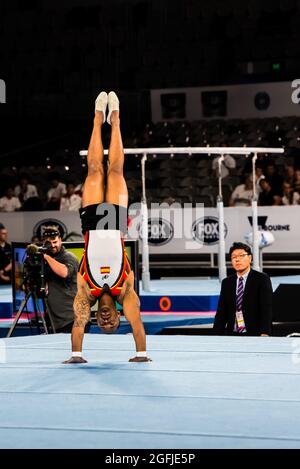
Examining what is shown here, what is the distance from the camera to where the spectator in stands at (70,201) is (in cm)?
1280

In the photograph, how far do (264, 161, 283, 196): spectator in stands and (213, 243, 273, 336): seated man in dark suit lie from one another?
610 cm

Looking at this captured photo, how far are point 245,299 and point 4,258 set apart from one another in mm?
5418

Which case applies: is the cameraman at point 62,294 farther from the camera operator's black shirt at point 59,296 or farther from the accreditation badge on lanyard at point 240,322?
the accreditation badge on lanyard at point 240,322

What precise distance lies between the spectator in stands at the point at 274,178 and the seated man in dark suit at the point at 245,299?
610 cm

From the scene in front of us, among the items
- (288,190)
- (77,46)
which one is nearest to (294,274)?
(288,190)

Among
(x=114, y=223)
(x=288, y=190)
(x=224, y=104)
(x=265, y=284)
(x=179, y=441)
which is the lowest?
(x=179, y=441)

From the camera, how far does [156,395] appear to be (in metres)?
4.14

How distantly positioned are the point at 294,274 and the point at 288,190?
1.41 metres

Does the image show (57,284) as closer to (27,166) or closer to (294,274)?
(294,274)

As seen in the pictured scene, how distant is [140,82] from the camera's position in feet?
60.0

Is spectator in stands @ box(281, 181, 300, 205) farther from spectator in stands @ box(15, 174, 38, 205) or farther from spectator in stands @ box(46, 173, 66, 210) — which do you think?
spectator in stands @ box(15, 174, 38, 205)

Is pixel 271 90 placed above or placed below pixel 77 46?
below

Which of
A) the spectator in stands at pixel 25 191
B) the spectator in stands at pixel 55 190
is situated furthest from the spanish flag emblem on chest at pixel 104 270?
the spectator in stands at pixel 25 191

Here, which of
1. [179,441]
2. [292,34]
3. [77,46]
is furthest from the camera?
[77,46]
